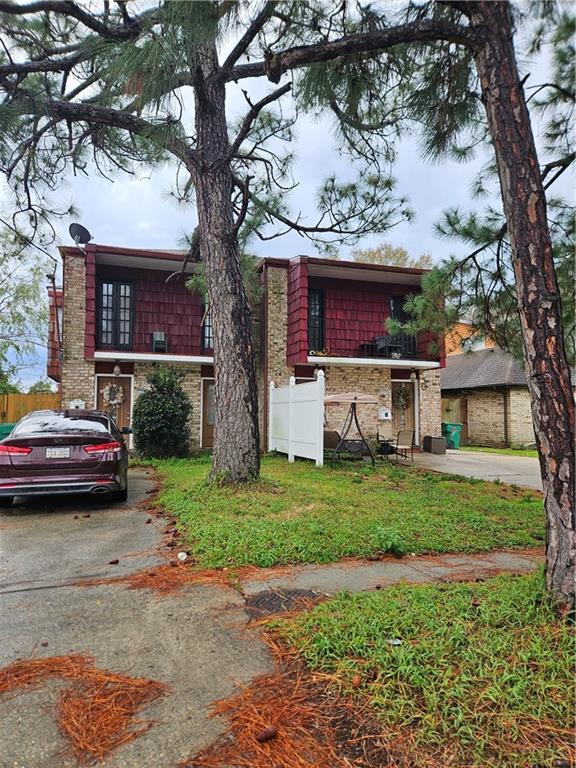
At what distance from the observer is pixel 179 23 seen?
11.2 feet

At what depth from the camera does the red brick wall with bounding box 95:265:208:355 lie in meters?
14.8

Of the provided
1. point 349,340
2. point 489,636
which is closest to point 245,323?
point 489,636

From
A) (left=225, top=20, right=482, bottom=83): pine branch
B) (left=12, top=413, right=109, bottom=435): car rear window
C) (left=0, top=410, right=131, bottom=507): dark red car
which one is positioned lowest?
(left=0, top=410, right=131, bottom=507): dark red car

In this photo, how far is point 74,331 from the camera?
527 inches

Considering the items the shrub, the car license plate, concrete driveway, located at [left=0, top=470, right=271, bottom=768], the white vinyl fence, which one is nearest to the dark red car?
the car license plate

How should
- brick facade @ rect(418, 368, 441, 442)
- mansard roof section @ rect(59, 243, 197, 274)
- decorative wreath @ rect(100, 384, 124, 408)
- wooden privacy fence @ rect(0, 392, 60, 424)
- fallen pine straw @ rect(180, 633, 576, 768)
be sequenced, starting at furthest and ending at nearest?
1. wooden privacy fence @ rect(0, 392, 60, 424)
2. brick facade @ rect(418, 368, 441, 442)
3. decorative wreath @ rect(100, 384, 124, 408)
4. mansard roof section @ rect(59, 243, 197, 274)
5. fallen pine straw @ rect(180, 633, 576, 768)

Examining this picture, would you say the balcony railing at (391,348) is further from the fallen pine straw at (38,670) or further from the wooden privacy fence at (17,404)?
the fallen pine straw at (38,670)

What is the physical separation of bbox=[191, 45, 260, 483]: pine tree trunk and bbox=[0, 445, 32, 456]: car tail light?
7.96 feet

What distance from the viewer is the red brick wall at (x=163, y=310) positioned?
14828 millimetres

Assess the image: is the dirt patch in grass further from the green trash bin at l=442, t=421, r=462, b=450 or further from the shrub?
the green trash bin at l=442, t=421, r=462, b=450

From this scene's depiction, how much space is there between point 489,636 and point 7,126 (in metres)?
6.60

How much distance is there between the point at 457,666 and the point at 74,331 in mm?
13497

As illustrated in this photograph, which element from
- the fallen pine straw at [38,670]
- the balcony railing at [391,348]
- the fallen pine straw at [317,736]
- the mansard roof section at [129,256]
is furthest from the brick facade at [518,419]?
the fallen pine straw at [38,670]

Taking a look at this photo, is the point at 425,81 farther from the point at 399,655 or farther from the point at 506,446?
the point at 506,446
